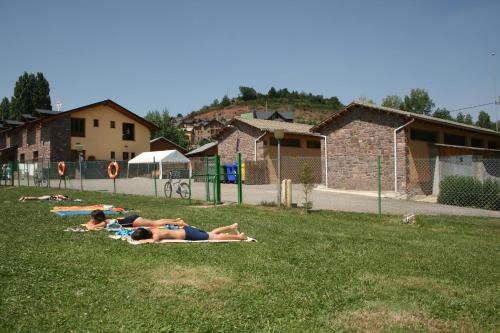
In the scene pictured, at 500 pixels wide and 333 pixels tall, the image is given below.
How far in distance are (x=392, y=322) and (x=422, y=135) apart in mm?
22471

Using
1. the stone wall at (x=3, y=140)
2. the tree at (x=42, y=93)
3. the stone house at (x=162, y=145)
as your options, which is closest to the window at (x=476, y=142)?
the stone house at (x=162, y=145)

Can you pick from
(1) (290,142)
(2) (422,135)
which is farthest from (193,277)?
(1) (290,142)

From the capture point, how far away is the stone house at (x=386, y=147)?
2330 centimetres

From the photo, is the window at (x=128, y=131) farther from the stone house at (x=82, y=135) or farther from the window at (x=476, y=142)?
the window at (x=476, y=142)

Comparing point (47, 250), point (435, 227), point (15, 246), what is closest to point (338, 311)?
point (47, 250)

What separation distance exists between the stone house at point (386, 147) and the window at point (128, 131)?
1014 inches

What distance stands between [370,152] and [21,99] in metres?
63.6

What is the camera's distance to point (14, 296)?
434cm

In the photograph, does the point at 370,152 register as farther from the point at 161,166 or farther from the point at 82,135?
the point at 82,135

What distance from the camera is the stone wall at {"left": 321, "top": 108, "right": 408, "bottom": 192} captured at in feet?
77.4

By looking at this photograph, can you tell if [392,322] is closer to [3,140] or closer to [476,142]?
[476,142]

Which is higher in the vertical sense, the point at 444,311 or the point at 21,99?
the point at 21,99

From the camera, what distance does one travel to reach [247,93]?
516 ft

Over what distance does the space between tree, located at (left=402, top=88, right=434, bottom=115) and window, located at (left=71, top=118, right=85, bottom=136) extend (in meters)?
53.9
